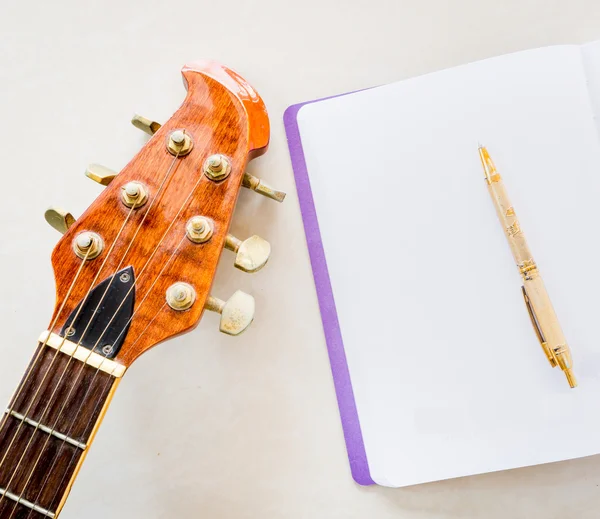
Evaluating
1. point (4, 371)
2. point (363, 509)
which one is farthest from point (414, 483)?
point (4, 371)

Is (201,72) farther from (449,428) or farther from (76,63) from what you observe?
(449,428)

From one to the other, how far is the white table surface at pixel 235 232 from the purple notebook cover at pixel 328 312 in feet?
0.03

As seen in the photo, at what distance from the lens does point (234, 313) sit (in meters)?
0.49

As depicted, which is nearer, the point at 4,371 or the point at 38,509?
the point at 38,509

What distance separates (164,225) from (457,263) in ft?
1.03

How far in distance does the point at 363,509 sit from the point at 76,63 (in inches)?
23.6

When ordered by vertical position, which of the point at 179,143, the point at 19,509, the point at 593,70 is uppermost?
the point at 593,70

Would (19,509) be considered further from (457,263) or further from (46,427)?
(457,263)

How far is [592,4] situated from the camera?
2.09 feet

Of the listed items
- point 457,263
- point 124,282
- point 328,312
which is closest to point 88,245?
point 124,282

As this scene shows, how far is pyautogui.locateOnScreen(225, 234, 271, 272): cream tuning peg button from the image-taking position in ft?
1.61

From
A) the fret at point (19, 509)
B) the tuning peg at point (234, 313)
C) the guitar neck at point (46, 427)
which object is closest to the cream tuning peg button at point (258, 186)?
the tuning peg at point (234, 313)

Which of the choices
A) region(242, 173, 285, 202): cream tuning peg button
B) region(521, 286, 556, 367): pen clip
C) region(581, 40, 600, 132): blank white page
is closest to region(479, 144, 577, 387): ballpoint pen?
region(521, 286, 556, 367): pen clip

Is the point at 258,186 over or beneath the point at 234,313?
over
